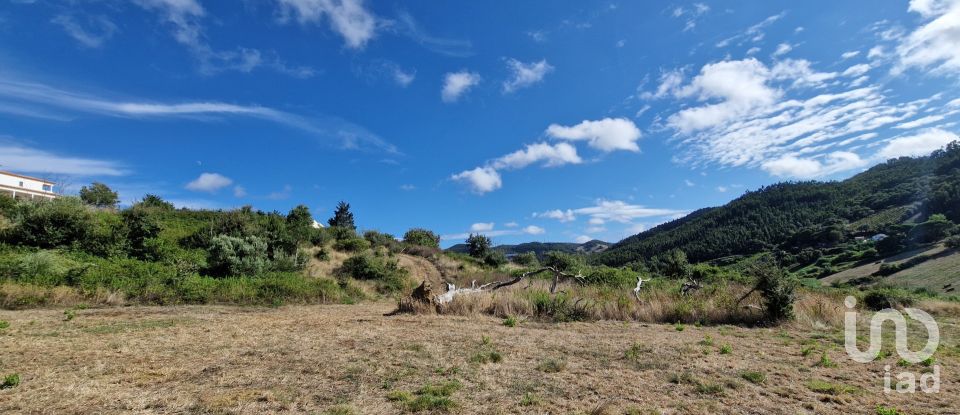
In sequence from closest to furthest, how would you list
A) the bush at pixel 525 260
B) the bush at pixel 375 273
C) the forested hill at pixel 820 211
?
the bush at pixel 375 273
the bush at pixel 525 260
the forested hill at pixel 820 211

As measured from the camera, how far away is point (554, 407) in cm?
450

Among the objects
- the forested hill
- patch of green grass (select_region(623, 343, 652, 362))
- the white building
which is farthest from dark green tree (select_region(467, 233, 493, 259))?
the forested hill

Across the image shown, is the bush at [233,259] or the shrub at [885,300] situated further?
the bush at [233,259]

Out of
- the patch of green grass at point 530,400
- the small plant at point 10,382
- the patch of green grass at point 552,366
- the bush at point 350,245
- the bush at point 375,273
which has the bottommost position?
the patch of green grass at point 552,366

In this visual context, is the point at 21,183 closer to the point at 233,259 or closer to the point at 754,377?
the point at 233,259

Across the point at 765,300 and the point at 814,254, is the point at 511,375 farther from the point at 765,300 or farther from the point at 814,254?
the point at 814,254

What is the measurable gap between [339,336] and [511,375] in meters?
4.15

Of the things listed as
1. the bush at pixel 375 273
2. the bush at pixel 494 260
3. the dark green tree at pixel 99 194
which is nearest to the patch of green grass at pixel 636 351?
the bush at pixel 375 273

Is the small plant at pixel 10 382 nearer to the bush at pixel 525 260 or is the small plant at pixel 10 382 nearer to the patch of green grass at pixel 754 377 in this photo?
the patch of green grass at pixel 754 377

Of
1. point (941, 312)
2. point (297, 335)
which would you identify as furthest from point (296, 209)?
point (941, 312)

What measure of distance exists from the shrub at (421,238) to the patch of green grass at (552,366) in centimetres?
3086

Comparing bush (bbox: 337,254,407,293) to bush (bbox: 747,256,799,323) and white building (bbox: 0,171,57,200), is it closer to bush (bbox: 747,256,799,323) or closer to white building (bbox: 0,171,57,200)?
bush (bbox: 747,256,799,323)

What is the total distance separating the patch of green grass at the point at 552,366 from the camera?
19.9 feet

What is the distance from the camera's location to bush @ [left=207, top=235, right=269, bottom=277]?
17.0 m
